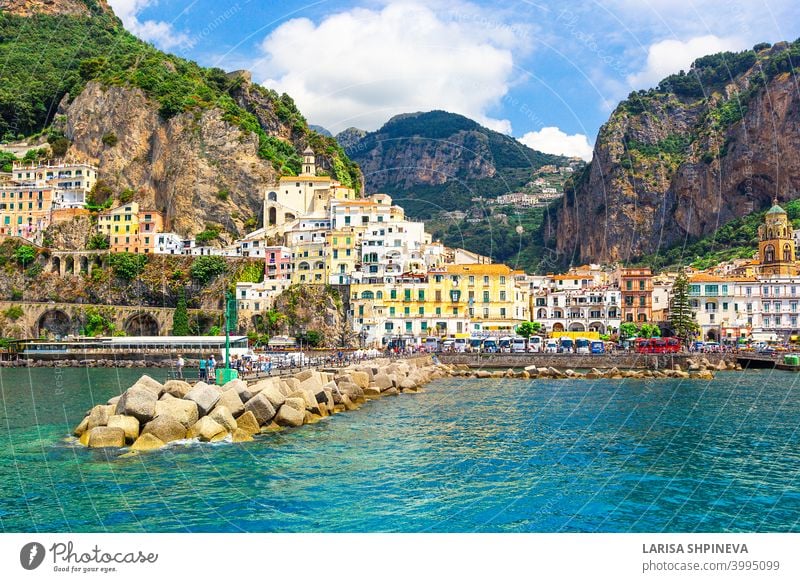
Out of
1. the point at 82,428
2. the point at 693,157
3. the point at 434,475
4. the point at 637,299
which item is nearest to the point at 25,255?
the point at 637,299

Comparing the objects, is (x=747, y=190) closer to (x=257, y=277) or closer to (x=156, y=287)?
(x=257, y=277)

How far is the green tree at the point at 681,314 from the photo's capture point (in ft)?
245

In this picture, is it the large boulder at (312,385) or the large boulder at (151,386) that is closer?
the large boulder at (151,386)

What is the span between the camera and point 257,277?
84.0 meters

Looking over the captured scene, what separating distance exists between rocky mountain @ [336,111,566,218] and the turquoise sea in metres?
143

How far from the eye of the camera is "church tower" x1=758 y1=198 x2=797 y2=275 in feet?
Result: 286

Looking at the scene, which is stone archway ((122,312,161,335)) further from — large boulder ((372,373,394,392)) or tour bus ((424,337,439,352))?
large boulder ((372,373,394,392))

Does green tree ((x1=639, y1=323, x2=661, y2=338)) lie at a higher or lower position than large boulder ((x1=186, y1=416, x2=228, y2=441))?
higher

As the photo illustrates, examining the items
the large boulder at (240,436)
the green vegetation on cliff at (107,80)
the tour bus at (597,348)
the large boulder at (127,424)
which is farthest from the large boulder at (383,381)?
the green vegetation on cliff at (107,80)

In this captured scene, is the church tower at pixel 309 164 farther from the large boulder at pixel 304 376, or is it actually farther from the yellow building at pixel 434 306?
the large boulder at pixel 304 376

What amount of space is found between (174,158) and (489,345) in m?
50.8

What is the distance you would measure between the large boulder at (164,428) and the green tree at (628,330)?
2400 inches

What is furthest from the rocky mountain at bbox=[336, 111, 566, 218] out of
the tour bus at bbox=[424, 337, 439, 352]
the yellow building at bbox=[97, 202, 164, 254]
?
the tour bus at bbox=[424, 337, 439, 352]

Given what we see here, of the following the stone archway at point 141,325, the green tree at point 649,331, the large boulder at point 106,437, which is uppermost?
the stone archway at point 141,325
